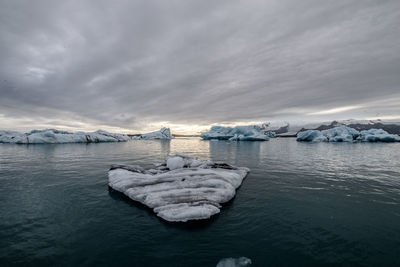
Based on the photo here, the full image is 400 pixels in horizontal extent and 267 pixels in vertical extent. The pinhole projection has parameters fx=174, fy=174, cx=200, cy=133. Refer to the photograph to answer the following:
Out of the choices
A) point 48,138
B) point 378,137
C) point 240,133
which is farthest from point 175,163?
point 378,137

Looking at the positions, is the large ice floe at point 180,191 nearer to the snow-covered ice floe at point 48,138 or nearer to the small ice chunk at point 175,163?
the small ice chunk at point 175,163

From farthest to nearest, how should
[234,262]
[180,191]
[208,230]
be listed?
1. [180,191]
2. [208,230]
3. [234,262]

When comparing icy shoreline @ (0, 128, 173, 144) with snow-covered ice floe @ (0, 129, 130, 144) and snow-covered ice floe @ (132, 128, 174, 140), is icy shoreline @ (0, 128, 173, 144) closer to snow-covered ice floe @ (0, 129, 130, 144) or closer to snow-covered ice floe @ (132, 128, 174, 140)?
snow-covered ice floe @ (0, 129, 130, 144)

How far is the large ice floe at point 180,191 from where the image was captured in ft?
24.4

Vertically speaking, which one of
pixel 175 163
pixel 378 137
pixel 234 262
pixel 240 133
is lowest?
pixel 234 262

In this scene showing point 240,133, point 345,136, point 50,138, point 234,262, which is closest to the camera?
point 234,262

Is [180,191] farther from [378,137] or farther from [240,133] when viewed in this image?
[378,137]

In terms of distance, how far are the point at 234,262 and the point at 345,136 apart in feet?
302

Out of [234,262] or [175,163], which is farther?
[175,163]

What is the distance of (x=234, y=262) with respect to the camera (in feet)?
15.8

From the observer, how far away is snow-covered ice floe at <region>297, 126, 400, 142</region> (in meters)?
72.3

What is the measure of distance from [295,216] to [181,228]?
4887mm

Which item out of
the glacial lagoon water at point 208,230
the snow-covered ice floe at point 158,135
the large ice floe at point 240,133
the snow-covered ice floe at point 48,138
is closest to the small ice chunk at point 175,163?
the glacial lagoon water at point 208,230

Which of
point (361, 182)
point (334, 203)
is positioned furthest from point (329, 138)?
point (334, 203)
